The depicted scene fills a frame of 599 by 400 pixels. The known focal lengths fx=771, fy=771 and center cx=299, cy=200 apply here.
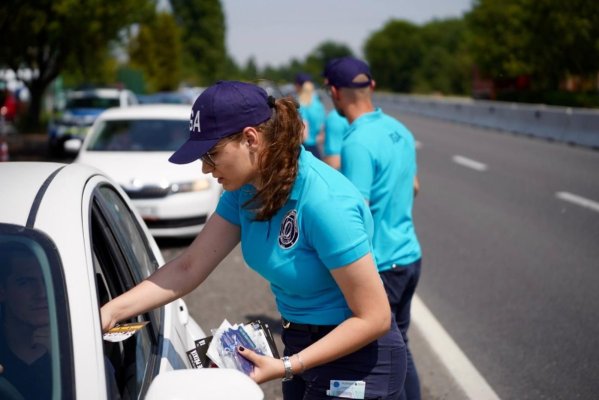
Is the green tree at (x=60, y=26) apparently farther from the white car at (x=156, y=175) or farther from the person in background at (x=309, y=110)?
the person in background at (x=309, y=110)

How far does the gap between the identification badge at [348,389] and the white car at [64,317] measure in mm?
497

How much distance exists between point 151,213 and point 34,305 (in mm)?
6987

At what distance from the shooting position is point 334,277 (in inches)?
87.3

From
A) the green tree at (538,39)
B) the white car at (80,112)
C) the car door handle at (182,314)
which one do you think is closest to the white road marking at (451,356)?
the car door handle at (182,314)

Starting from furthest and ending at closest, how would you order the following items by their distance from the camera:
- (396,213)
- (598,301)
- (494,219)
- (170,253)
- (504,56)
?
(504,56), (494,219), (170,253), (598,301), (396,213)

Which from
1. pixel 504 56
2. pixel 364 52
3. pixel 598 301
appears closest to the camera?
pixel 598 301

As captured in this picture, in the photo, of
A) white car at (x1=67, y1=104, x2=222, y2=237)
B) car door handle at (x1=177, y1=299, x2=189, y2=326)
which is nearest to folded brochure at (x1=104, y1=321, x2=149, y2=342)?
car door handle at (x1=177, y1=299, x2=189, y2=326)

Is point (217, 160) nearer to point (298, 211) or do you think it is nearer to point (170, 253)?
point (298, 211)

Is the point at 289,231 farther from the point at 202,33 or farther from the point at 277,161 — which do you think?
the point at 202,33

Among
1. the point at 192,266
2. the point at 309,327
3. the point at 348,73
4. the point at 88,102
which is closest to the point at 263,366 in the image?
the point at 309,327

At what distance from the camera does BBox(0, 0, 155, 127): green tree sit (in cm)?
1833

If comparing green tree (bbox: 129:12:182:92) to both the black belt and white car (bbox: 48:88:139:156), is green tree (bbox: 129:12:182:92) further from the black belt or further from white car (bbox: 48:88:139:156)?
the black belt

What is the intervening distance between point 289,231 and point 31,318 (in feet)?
2.49

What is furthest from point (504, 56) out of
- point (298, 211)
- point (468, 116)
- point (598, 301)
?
point (298, 211)
